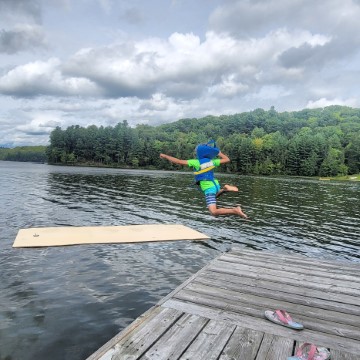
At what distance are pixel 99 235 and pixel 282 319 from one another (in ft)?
36.6

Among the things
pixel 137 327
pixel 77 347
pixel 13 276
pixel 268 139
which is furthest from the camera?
pixel 268 139

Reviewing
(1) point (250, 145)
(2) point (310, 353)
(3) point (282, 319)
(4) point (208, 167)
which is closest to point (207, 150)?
(4) point (208, 167)

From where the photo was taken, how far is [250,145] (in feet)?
395

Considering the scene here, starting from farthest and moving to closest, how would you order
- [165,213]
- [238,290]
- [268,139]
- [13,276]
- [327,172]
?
1. [268,139]
2. [327,172]
3. [165,213]
4. [13,276]
5. [238,290]

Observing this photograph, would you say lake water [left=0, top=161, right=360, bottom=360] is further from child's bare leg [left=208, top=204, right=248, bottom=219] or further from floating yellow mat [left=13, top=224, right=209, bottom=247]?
child's bare leg [left=208, top=204, right=248, bottom=219]

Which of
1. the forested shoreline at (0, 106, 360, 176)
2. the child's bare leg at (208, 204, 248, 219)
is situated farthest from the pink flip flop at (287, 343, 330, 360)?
the forested shoreline at (0, 106, 360, 176)

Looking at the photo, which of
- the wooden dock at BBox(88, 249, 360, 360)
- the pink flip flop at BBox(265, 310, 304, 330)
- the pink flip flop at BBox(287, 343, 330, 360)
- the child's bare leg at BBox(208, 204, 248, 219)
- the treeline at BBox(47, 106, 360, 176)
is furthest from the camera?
the treeline at BBox(47, 106, 360, 176)

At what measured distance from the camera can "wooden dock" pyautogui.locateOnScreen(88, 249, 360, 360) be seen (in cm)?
473

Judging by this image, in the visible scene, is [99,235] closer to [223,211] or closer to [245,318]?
[223,211]

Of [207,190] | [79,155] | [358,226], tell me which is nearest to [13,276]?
[207,190]

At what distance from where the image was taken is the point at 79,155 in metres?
143

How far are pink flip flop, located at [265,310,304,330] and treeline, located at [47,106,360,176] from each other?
94414 millimetres

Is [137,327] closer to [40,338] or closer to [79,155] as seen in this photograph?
[40,338]

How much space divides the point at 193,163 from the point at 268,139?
129 metres
